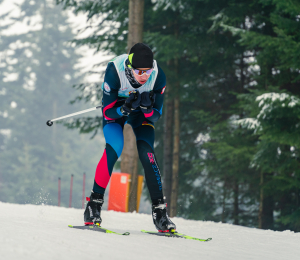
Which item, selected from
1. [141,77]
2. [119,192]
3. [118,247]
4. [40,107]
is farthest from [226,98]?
[40,107]

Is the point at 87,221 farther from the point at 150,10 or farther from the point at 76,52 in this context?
the point at 76,52

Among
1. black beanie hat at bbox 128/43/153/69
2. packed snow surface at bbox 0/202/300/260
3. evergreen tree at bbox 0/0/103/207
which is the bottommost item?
packed snow surface at bbox 0/202/300/260

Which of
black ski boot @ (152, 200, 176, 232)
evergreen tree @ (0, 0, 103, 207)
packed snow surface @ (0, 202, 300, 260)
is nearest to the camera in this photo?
packed snow surface @ (0, 202, 300, 260)

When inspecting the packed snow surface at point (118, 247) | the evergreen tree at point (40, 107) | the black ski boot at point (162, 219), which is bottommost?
the packed snow surface at point (118, 247)

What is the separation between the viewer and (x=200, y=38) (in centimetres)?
1315

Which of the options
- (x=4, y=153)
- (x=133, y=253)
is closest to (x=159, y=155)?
(x=133, y=253)

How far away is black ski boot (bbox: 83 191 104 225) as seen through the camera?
3.92 m

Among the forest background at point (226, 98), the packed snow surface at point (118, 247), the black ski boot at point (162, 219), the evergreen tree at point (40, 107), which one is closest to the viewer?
the packed snow surface at point (118, 247)

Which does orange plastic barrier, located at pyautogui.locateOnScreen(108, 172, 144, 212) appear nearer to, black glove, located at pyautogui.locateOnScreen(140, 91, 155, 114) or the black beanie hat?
black glove, located at pyautogui.locateOnScreen(140, 91, 155, 114)

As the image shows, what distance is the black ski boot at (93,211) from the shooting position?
3922mm

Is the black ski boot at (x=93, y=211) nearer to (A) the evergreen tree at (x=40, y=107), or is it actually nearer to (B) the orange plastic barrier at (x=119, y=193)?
(B) the orange plastic barrier at (x=119, y=193)

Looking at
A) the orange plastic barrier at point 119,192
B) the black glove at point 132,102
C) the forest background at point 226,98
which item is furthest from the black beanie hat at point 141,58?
the orange plastic barrier at point 119,192

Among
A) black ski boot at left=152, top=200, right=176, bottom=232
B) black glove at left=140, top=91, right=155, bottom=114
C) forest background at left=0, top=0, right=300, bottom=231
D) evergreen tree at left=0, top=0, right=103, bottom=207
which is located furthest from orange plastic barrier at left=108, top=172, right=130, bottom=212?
evergreen tree at left=0, top=0, right=103, bottom=207

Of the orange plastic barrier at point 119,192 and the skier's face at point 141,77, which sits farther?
the orange plastic barrier at point 119,192
